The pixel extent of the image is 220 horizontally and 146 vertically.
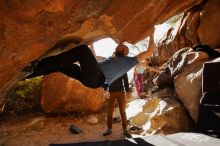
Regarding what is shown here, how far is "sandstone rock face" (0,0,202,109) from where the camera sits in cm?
480

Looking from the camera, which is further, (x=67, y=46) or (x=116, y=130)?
A: (x=116, y=130)

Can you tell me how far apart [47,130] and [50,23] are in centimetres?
505

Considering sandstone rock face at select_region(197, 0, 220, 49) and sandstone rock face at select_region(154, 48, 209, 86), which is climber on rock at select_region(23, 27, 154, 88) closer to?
sandstone rock face at select_region(154, 48, 209, 86)

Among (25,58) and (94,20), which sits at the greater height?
(94,20)

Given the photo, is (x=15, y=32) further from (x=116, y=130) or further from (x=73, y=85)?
(x=73, y=85)

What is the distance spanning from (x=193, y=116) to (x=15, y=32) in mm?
4188

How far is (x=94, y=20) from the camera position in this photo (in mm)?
5418

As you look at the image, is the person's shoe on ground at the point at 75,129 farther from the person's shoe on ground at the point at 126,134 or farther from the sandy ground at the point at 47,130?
the person's shoe on ground at the point at 126,134

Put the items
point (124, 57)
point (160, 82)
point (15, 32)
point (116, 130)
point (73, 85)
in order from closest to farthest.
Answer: point (15, 32) < point (124, 57) < point (116, 130) < point (160, 82) < point (73, 85)

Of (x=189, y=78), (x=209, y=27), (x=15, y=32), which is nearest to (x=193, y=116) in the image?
(x=189, y=78)

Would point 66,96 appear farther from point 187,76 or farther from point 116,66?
point 116,66

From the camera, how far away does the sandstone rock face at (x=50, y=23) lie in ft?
15.8

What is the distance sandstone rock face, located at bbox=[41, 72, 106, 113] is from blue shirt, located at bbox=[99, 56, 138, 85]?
4.56 metres

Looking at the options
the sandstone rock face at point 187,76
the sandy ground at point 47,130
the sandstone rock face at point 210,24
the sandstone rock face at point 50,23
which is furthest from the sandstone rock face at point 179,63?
the sandstone rock face at point 50,23
